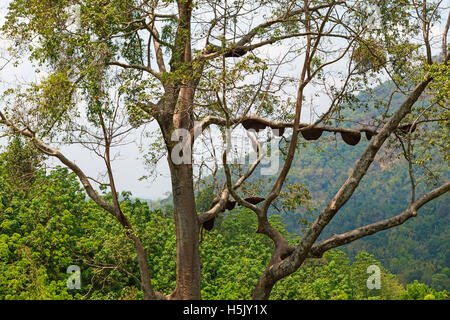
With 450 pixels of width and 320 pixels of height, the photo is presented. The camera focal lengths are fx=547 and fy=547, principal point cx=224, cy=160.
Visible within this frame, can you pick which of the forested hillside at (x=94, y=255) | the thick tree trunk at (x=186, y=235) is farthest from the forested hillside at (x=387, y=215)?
the thick tree trunk at (x=186, y=235)

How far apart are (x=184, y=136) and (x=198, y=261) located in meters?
2.04

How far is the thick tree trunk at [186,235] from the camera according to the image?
8773 millimetres

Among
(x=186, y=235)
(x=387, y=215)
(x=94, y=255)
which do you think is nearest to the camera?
(x=186, y=235)

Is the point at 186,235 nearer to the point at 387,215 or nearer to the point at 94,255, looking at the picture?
the point at 94,255

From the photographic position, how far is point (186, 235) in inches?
346

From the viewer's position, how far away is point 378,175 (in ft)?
179

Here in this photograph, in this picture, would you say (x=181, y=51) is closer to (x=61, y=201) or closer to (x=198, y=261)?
(x=198, y=261)

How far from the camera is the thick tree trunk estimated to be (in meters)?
8.77

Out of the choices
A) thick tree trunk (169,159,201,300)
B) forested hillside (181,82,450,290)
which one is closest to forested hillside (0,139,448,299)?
thick tree trunk (169,159,201,300)

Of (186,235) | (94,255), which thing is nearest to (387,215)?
(94,255)

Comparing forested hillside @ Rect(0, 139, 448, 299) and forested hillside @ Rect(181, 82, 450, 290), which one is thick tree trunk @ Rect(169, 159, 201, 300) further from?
forested hillside @ Rect(181, 82, 450, 290)

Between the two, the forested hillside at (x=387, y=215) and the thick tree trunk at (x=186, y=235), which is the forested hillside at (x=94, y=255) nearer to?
the thick tree trunk at (x=186, y=235)

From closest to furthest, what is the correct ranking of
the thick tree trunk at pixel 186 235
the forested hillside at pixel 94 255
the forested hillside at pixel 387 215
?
the thick tree trunk at pixel 186 235
the forested hillside at pixel 94 255
the forested hillside at pixel 387 215

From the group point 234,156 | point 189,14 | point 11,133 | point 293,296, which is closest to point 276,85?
point 234,156
